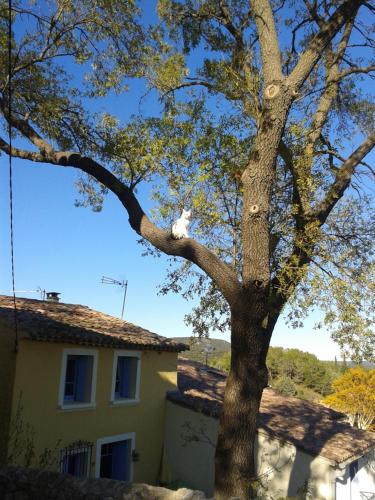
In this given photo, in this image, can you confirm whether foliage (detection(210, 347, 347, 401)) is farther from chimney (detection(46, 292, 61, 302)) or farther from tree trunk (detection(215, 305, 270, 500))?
tree trunk (detection(215, 305, 270, 500))

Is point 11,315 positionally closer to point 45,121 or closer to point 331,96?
point 45,121

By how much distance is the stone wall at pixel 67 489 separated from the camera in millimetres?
5164

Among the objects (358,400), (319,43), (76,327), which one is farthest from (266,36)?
(358,400)

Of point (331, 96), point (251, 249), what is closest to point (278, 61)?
point (331, 96)

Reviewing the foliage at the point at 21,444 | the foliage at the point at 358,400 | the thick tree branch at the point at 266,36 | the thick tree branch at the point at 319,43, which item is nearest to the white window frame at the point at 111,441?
the foliage at the point at 21,444

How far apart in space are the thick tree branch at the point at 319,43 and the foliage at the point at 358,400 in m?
28.0

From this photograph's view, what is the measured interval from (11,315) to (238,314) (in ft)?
23.8

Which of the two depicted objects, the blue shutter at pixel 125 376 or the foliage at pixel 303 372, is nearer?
the blue shutter at pixel 125 376

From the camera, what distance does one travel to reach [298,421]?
54.0 feet

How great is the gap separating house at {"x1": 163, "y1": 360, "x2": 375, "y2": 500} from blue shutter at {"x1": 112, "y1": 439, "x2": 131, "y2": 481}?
1.54 meters

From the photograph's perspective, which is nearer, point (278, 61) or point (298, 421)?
point (278, 61)

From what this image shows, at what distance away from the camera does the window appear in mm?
12522

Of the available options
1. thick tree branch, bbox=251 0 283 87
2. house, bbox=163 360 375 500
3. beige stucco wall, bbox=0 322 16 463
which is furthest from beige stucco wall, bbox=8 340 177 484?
thick tree branch, bbox=251 0 283 87

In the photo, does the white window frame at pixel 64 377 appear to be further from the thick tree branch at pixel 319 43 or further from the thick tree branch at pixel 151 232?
the thick tree branch at pixel 319 43
